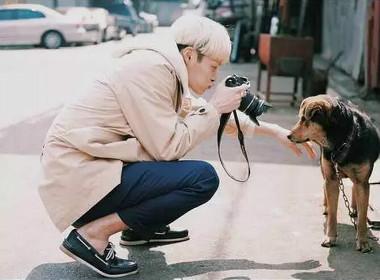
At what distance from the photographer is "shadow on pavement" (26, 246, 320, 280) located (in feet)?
12.3

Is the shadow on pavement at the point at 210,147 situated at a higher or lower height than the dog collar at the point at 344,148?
lower

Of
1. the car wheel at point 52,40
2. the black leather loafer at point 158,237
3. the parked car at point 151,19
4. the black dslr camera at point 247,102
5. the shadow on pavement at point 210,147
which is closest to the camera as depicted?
the black dslr camera at point 247,102

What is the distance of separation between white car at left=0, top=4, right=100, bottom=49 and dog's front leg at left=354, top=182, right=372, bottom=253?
23.8ft

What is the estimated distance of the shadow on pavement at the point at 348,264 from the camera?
376 centimetres

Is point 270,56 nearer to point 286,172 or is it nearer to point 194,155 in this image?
point 194,155

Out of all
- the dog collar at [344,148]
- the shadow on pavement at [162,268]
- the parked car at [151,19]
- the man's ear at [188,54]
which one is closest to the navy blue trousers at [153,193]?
the shadow on pavement at [162,268]

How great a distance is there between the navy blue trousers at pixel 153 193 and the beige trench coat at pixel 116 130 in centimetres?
6

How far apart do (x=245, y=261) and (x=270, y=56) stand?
21.6ft

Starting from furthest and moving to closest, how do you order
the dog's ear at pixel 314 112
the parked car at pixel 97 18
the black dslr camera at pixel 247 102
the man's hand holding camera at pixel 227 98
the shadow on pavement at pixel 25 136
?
the parked car at pixel 97 18
the shadow on pavement at pixel 25 136
the dog's ear at pixel 314 112
the black dslr camera at pixel 247 102
the man's hand holding camera at pixel 227 98

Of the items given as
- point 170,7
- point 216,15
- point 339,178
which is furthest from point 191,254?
point 170,7

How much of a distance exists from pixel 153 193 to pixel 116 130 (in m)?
0.38

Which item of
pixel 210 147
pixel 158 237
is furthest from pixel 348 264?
pixel 210 147

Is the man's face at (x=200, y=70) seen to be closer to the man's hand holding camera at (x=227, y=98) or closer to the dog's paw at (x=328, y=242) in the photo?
the man's hand holding camera at (x=227, y=98)

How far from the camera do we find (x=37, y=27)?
12789 millimetres
